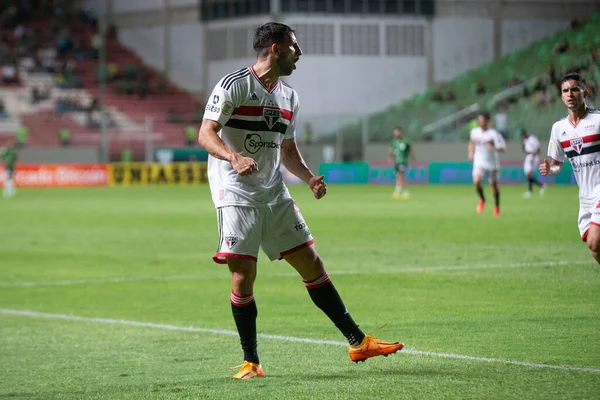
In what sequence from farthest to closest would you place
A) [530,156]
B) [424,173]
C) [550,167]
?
[424,173] → [530,156] → [550,167]

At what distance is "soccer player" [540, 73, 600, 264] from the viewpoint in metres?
9.90

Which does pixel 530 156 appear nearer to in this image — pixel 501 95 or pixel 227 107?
pixel 501 95

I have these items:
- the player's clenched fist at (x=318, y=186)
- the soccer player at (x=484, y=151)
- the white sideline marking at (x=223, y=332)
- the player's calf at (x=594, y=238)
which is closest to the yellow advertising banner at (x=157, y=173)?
the soccer player at (x=484, y=151)

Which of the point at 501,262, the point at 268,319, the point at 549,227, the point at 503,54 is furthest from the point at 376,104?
the point at 268,319

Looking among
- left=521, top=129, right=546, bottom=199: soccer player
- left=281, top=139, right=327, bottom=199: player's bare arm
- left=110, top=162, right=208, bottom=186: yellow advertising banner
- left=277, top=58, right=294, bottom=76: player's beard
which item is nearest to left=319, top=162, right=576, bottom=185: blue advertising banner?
left=521, top=129, right=546, bottom=199: soccer player

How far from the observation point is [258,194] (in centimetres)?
788

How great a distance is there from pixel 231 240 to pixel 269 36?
1475 millimetres

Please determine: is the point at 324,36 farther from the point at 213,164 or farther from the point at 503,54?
the point at 213,164

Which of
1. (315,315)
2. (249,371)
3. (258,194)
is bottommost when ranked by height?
(315,315)

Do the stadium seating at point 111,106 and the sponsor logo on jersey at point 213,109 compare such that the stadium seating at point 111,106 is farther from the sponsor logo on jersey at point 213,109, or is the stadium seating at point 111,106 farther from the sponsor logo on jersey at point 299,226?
the sponsor logo on jersey at point 213,109

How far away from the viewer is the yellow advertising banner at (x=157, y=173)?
5472 cm

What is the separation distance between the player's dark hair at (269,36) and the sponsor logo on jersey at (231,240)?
1344mm

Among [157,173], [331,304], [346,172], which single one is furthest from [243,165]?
[157,173]

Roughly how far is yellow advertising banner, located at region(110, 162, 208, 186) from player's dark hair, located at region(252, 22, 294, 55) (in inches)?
1847
